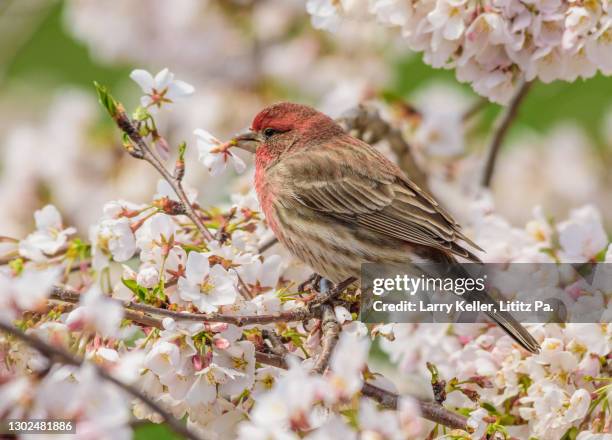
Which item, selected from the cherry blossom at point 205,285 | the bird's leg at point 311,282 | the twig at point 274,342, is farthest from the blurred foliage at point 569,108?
the cherry blossom at point 205,285

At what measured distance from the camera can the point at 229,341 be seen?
2270 mm

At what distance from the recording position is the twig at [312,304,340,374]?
7.03 feet

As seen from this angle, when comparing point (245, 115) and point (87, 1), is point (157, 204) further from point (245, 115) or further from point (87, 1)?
point (87, 1)

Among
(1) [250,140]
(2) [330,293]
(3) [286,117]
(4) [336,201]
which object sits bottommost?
(2) [330,293]

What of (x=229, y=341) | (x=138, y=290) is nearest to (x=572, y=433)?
(x=229, y=341)

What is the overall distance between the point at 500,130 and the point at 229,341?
2.14 metres

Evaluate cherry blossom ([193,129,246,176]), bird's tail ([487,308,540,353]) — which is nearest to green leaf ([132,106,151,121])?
cherry blossom ([193,129,246,176])

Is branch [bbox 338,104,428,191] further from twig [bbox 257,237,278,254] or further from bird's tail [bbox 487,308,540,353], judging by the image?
bird's tail [bbox 487,308,540,353]

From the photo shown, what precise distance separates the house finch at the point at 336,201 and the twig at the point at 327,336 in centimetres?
50

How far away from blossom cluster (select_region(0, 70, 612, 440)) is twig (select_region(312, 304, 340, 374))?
2 cm

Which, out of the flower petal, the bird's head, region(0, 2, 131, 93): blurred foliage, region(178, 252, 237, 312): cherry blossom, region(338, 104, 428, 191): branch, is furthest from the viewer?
region(0, 2, 131, 93): blurred foliage

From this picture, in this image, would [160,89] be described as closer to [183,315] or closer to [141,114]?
[141,114]

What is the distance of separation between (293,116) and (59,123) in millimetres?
1833

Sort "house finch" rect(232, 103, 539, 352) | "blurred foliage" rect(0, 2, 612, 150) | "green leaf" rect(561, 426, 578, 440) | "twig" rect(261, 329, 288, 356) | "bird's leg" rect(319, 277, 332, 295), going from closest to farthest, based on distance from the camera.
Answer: "twig" rect(261, 329, 288, 356)
"green leaf" rect(561, 426, 578, 440)
"bird's leg" rect(319, 277, 332, 295)
"house finch" rect(232, 103, 539, 352)
"blurred foliage" rect(0, 2, 612, 150)
